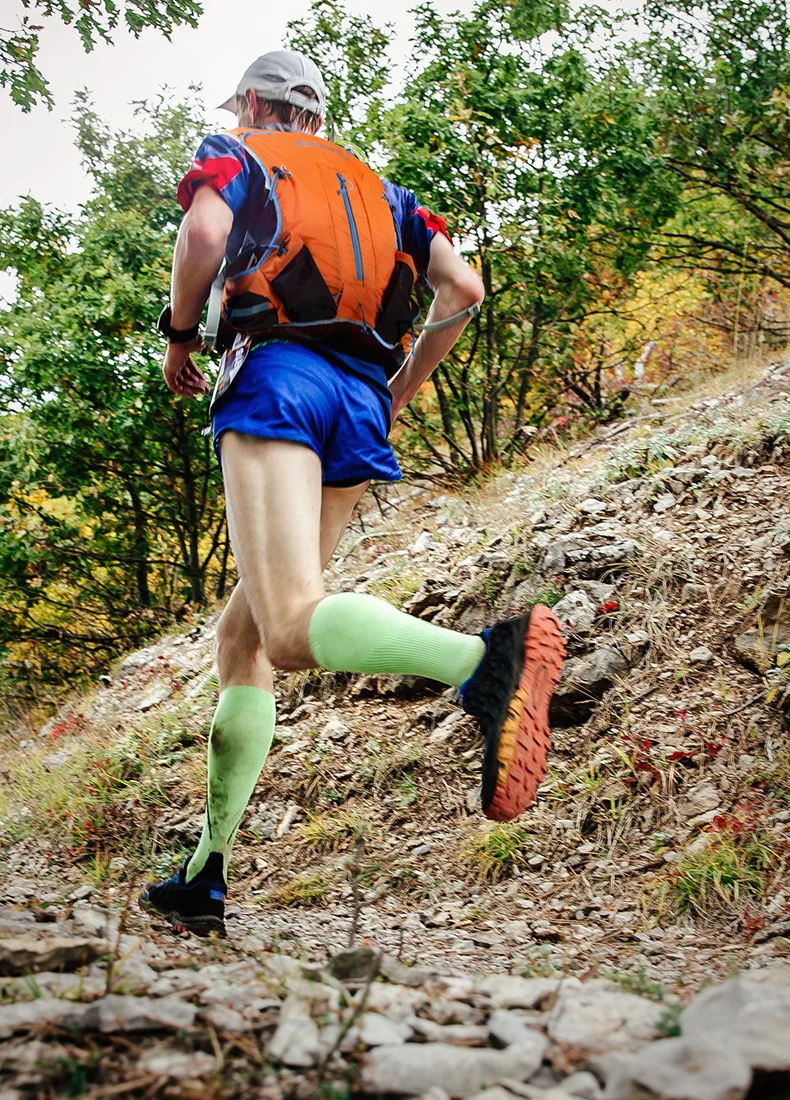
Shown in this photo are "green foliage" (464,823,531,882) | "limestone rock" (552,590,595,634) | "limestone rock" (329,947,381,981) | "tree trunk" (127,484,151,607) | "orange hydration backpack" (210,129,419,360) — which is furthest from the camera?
"tree trunk" (127,484,151,607)

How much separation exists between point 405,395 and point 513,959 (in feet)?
5.22

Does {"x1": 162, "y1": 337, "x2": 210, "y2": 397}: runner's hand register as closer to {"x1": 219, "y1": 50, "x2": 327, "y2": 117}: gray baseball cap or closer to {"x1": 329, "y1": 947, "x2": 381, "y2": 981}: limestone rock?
{"x1": 219, "y1": 50, "x2": 327, "y2": 117}: gray baseball cap

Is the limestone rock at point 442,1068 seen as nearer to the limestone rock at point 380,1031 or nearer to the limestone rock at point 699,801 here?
the limestone rock at point 380,1031

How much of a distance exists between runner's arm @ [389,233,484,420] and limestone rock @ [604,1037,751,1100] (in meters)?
1.88

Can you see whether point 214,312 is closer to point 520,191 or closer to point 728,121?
point 520,191

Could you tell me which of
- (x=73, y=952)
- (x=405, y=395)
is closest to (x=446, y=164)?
(x=405, y=395)

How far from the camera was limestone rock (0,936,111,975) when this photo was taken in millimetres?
1405

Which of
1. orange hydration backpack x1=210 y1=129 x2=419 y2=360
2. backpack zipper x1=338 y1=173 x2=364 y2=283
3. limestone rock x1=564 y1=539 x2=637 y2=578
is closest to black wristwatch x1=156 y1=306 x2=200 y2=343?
orange hydration backpack x1=210 y1=129 x2=419 y2=360

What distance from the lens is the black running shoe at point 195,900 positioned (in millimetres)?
2193

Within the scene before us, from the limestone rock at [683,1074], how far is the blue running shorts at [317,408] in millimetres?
1371

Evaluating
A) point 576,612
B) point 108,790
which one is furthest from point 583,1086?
point 108,790

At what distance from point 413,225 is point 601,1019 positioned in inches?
78.1

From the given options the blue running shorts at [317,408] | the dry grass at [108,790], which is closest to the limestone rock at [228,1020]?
the blue running shorts at [317,408]

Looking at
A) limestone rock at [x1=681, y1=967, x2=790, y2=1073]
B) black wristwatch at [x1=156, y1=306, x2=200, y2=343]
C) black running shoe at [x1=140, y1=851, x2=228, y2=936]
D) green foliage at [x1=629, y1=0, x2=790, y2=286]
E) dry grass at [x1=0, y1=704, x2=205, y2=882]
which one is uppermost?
green foliage at [x1=629, y1=0, x2=790, y2=286]
